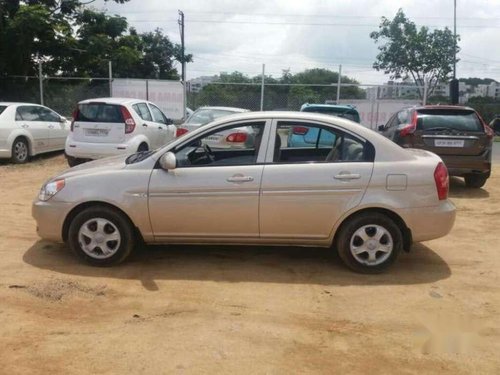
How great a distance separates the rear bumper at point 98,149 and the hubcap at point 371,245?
6640 millimetres

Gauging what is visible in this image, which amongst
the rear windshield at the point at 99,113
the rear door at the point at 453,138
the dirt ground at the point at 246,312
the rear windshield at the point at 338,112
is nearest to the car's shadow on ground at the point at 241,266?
the dirt ground at the point at 246,312

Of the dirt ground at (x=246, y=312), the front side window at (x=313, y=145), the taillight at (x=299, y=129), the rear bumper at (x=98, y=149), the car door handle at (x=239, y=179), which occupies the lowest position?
the dirt ground at (x=246, y=312)

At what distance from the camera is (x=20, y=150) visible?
42.0 ft

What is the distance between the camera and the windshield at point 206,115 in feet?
39.1

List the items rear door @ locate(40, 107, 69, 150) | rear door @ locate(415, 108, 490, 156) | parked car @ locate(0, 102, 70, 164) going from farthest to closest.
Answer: rear door @ locate(40, 107, 69, 150), parked car @ locate(0, 102, 70, 164), rear door @ locate(415, 108, 490, 156)

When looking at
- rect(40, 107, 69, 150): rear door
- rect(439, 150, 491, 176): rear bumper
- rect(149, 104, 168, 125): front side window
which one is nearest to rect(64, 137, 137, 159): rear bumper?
rect(149, 104, 168, 125): front side window

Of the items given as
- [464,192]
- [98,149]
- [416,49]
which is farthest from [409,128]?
[416,49]

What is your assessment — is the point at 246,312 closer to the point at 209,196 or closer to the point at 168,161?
the point at 209,196

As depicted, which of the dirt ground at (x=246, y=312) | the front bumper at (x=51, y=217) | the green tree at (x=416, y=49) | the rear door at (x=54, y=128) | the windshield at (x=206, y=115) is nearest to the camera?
the dirt ground at (x=246, y=312)

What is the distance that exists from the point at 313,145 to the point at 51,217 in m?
2.74

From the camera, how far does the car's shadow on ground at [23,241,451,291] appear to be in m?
5.25

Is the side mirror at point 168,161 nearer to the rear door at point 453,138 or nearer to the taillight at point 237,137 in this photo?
the taillight at point 237,137

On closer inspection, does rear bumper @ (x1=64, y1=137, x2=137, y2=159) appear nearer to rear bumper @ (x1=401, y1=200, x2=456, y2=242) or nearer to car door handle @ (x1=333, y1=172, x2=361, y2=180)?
Answer: car door handle @ (x1=333, y1=172, x2=361, y2=180)

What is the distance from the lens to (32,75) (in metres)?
22.3
